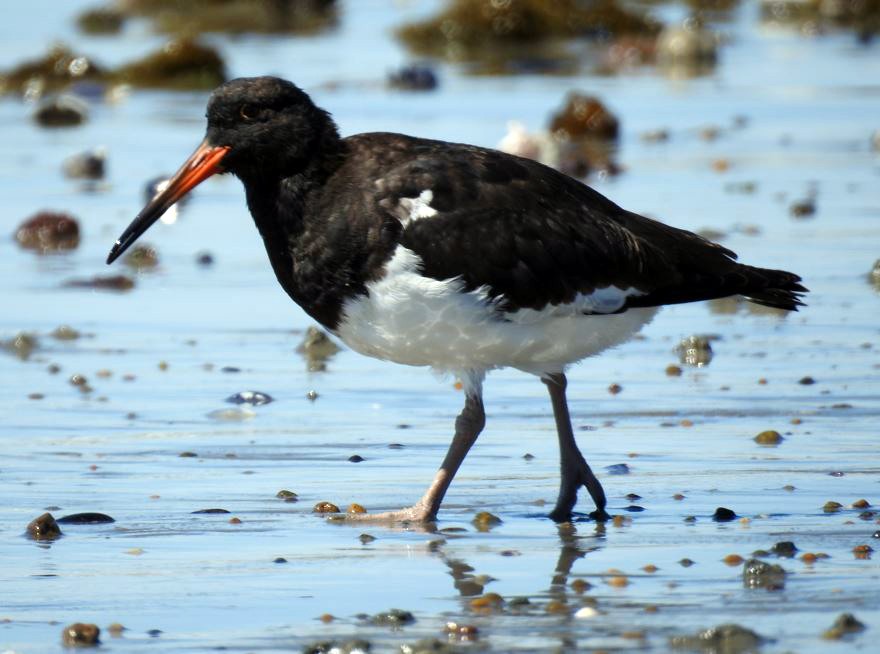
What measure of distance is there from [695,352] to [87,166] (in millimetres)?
6360

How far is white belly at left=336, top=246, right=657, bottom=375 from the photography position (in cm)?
558

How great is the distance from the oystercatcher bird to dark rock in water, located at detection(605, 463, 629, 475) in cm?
38

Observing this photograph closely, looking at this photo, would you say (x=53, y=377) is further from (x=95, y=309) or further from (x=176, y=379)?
(x=95, y=309)

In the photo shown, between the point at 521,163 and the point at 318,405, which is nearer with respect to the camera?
the point at 521,163

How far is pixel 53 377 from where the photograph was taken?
787 centimetres

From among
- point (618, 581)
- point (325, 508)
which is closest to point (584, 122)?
point (325, 508)

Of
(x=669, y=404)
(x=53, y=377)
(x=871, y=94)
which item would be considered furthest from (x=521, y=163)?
(x=871, y=94)

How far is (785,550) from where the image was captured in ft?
16.7

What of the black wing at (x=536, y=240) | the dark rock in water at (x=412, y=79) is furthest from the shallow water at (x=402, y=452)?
the dark rock in water at (x=412, y=79)

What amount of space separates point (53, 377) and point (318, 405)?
132 cm

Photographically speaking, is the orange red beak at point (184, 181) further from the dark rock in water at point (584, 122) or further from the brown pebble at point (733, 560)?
the dark rock in water at point (584, 122)

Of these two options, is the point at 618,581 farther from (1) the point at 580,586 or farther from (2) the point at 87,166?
(2) the point at 87,166

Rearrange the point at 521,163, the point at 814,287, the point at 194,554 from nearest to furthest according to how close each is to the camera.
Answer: the point at 194,554 → the point at 521,163 → the point at 814,287

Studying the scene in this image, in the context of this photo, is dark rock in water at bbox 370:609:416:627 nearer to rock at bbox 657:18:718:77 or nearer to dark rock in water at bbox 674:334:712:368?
dark rock in water at bbox 674:334:712:368
